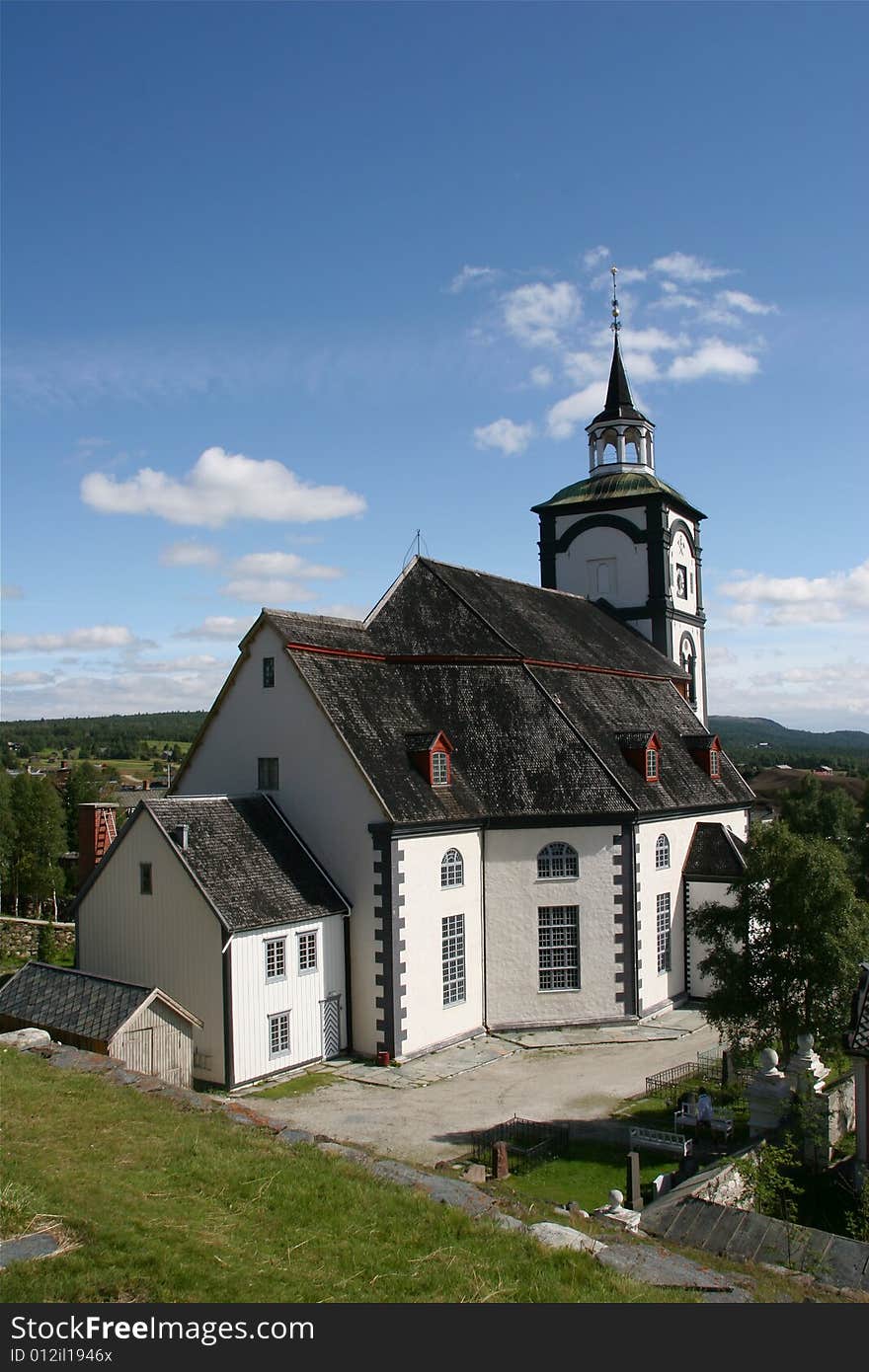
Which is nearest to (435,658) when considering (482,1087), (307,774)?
(307,774)

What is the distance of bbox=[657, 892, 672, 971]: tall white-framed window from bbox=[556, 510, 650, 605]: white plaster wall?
15.5 metres

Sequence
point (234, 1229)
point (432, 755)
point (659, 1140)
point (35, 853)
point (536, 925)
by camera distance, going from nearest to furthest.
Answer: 1. point (234, 1229)
2. point (659, 1140)
3. point (432, 755)
4. point (536, 925)
5. point (35, 853)

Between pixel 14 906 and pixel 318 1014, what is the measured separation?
46.4 m

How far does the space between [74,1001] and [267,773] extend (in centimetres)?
784

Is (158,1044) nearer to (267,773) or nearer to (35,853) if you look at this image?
(267,773)

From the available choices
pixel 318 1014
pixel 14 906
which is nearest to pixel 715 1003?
pixel 318 1014

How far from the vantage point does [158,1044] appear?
71.4 feet

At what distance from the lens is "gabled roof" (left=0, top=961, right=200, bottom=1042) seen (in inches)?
843

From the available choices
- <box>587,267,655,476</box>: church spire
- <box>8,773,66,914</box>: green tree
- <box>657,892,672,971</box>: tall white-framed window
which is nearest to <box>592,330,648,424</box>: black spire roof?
<box>587,267,655,476</box>: church spire

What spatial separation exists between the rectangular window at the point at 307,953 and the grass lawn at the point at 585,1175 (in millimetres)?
7726

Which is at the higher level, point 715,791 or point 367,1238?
point 715,791

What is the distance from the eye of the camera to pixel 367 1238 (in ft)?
33.7

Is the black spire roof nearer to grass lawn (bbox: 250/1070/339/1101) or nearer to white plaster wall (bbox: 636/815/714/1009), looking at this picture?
white plaster wall (bbox: 636/815/714/1009)

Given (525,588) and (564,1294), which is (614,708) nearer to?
(525,588)
